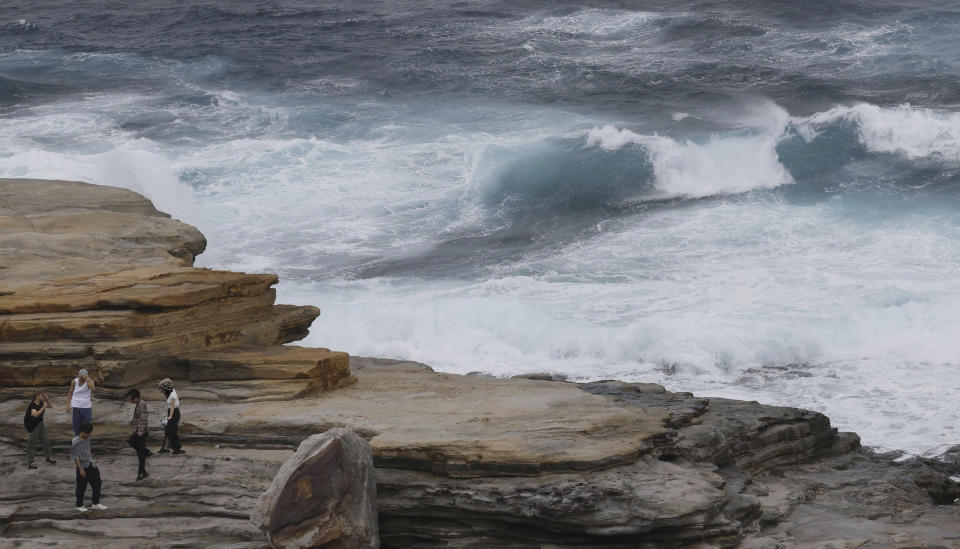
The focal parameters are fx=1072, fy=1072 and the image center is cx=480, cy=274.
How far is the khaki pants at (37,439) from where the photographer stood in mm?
14706

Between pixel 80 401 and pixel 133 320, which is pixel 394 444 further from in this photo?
pixel 133 320

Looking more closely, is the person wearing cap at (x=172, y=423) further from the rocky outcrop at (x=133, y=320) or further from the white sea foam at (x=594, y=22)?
the white sea foam at (x=594, y=22)

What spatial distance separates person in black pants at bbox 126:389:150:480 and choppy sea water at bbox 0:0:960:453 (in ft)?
35.5

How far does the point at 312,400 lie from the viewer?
16062 millimetres

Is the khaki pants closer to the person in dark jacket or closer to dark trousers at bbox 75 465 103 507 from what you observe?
the person in dark jacket

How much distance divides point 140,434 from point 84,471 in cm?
86

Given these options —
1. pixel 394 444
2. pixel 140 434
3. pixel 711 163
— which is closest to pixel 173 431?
pixel 140 434

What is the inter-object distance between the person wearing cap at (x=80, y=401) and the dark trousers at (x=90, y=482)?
3.11 ft

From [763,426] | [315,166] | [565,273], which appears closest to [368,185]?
[315,166]

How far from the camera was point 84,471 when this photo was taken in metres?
13.8

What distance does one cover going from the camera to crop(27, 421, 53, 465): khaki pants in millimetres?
14706

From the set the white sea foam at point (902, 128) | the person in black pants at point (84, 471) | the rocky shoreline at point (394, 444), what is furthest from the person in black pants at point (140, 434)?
the white sea foam at point (902, 128)

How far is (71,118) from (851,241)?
96.3 feet

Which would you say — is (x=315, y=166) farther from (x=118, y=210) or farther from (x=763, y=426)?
(x=763, y=426)
